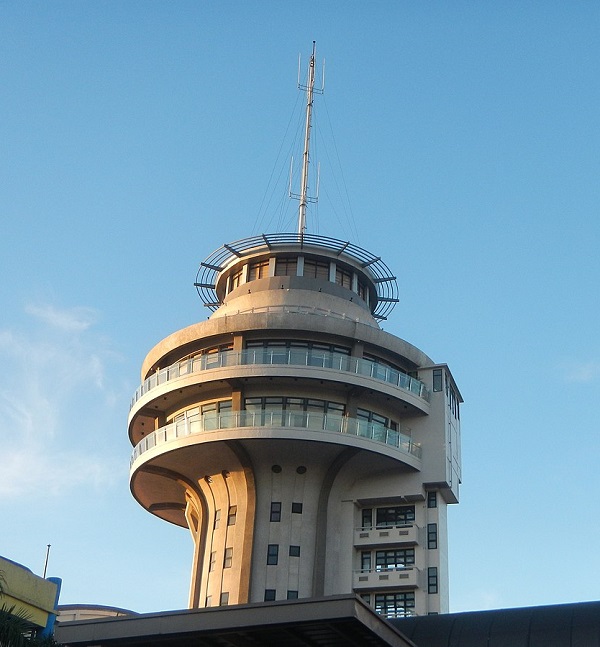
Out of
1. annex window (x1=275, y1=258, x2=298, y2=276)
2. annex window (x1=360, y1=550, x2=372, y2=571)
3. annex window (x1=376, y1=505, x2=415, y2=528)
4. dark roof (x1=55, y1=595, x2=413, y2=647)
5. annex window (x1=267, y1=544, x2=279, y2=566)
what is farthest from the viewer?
annex window (x1=275, y1=258, x2=298, y2=276)

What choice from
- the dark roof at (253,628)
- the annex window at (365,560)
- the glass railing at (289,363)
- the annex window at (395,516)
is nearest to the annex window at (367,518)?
the annex window at (395,516)

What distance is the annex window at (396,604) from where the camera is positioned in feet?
176

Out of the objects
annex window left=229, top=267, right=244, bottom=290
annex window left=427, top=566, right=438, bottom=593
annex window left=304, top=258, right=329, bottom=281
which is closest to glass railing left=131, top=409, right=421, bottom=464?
annex window left=427, top=566, right=438, bottom=593

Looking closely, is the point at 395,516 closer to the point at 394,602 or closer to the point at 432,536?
the point at 432,536

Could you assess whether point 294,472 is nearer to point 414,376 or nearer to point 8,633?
point 414,376

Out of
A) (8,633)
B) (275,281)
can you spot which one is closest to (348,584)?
(275,281)

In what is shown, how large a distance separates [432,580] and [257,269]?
21434 millimetres

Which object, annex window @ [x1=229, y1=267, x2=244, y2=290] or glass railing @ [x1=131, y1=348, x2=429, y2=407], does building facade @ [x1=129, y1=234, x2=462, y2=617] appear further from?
annex window @ [x1=229, y1=267, x2=244, y2=290]

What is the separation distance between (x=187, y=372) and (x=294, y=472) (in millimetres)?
7897

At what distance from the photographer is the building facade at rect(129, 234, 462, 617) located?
178 feet

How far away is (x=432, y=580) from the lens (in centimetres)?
5450

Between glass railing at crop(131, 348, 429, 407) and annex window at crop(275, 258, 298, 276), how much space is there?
8111 mm

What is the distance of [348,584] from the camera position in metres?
55.1

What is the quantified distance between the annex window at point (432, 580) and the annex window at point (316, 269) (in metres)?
18.4
